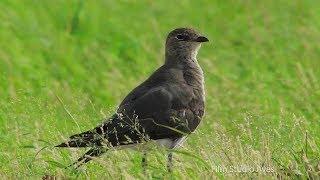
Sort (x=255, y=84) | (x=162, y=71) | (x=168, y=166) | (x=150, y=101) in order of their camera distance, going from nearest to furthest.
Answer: (x=168, y=166) < (x=150, y=101) < (x=162, y=71) < (x=255, y=84)

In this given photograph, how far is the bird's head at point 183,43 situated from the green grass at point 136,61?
90 cm

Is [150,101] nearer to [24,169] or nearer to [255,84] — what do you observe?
[24,169]

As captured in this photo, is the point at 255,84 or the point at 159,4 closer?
the point at 255,84

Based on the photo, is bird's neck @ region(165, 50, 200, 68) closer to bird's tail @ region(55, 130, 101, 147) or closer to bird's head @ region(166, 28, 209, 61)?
bird's head @ region(166, 28, 209, 61)

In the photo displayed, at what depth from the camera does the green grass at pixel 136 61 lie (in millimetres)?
11141

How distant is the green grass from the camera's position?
1114 centimetres

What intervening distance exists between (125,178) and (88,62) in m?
9.88

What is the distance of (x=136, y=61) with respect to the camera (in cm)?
1817

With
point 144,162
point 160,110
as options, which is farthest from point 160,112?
point 144,162

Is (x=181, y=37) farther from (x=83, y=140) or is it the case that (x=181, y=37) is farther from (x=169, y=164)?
(x=169, y=164)

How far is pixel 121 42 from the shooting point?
18.9 m

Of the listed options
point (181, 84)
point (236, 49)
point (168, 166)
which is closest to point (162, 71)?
point (181, 84)

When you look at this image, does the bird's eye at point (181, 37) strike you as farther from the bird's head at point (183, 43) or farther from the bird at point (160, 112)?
the bird at point (160, 112)

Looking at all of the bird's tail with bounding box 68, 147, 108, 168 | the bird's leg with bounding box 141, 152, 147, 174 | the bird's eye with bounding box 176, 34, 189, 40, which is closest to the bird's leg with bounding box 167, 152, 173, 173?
the bird's leg with bounding box 141, 152, 147, 174
